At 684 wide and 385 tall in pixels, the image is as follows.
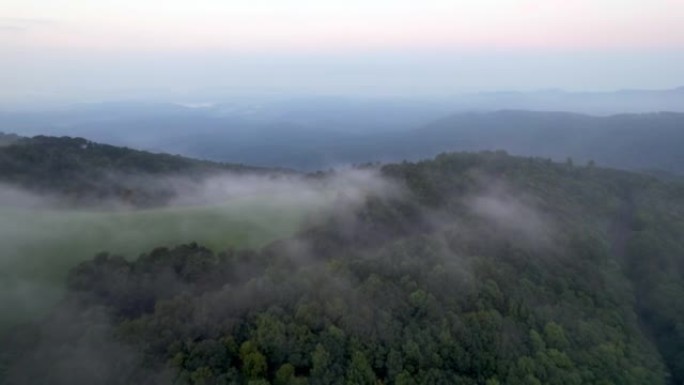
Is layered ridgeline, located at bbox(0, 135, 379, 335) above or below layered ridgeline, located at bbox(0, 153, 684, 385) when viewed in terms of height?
above

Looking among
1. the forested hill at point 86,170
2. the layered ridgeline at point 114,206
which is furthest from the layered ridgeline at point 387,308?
the forested hill at point 86,170

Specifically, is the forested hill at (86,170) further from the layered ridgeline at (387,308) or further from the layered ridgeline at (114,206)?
the layered ridgeline at (387,308)

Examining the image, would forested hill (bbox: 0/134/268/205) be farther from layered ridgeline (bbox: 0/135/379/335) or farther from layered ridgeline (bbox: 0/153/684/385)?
layered ridgeline (bbox: 0/153/684/385)

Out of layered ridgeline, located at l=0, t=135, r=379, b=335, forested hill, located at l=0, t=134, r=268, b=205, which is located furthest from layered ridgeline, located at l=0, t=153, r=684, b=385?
forested hill, located at l=0, t=134, r=268, b=205

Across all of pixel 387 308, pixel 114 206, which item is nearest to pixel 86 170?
pixel 114 206

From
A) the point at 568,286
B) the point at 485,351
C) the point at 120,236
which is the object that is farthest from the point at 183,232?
the point at 568,286

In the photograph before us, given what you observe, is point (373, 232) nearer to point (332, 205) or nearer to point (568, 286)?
point (332, 205)

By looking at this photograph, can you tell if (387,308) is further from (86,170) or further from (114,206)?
(86,170)
